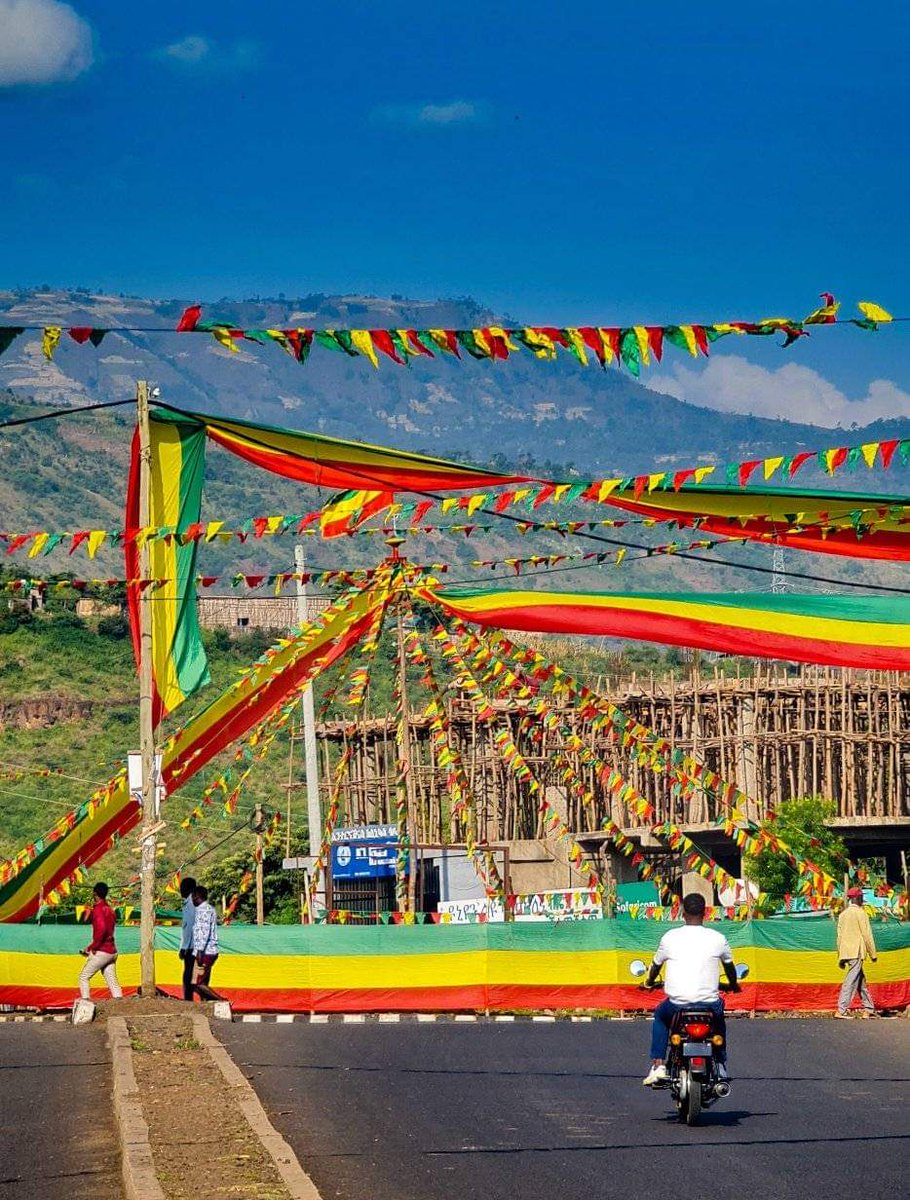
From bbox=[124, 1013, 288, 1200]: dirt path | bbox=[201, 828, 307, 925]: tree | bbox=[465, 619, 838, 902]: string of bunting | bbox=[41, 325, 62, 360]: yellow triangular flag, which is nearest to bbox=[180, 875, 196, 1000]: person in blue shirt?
bbox=[465, 619, 838, 902]: string of bunting

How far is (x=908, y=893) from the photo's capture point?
102 ft

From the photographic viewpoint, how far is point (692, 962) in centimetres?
1276

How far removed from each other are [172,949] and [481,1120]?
1432 centimetres

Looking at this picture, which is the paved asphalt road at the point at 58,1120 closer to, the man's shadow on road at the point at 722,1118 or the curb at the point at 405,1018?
the man's shadow on road at the point at 722,1118

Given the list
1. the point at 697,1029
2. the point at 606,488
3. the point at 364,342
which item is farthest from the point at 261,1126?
the point at 606,488

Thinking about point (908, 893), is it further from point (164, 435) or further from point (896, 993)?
point (164, 435)

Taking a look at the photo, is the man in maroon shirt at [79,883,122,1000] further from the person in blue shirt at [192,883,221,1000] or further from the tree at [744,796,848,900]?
the tree at [744,796,848,900]

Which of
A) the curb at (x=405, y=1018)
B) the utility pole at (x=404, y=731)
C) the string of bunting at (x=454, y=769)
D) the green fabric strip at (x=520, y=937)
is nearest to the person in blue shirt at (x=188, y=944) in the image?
the curb at (x=405, y=1018)

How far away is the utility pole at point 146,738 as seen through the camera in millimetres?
Answer: 20594

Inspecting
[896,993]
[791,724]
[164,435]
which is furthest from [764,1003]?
[791,724]

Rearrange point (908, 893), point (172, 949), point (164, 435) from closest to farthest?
point (164, 435)
point (172, 949)
point (908, 893)

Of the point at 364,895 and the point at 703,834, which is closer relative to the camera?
the point at 364,895

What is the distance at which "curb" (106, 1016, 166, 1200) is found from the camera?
903 cm

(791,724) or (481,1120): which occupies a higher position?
(791,724)
